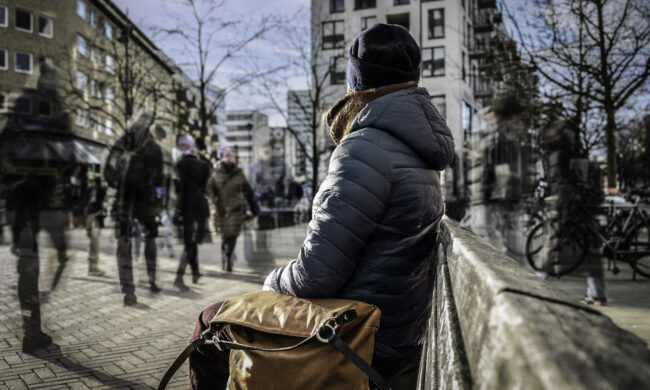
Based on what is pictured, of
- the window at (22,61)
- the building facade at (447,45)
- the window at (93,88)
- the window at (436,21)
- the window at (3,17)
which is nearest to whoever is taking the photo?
the building facade at (447,45)

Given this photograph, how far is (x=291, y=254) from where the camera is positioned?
10.2 meters

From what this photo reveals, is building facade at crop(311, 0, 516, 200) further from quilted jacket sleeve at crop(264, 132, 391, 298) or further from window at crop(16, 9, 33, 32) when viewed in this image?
window at crop(16, 9, 33, 32)

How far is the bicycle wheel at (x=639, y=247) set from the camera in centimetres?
691

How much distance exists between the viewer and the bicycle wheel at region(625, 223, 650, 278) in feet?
22.7

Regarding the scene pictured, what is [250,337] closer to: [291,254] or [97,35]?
[291,254]

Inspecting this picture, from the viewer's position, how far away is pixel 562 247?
6.79m

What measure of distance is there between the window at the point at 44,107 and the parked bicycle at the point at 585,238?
6.03 meters

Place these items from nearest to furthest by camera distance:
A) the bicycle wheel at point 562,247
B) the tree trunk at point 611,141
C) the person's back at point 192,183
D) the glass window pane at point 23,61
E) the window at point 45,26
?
the bicycle wheel at point 562,247
the person's back at point 192,183
the tree trunk at point 611,141
the window at point 45,26
the glass window pane at point 23,61

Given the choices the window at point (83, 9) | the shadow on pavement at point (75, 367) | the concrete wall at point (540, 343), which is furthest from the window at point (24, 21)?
the concrete wall at point (540, 343)

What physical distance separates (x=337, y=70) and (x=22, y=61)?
27.1 m

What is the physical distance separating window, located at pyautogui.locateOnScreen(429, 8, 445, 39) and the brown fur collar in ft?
137

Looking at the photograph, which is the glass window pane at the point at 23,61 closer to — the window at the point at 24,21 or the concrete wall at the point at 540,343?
the window at the point at 24,21

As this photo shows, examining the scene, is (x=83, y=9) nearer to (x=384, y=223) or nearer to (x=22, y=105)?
(x=22, y=105)

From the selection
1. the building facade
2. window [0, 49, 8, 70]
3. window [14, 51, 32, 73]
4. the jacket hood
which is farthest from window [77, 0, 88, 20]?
the jacket hood
